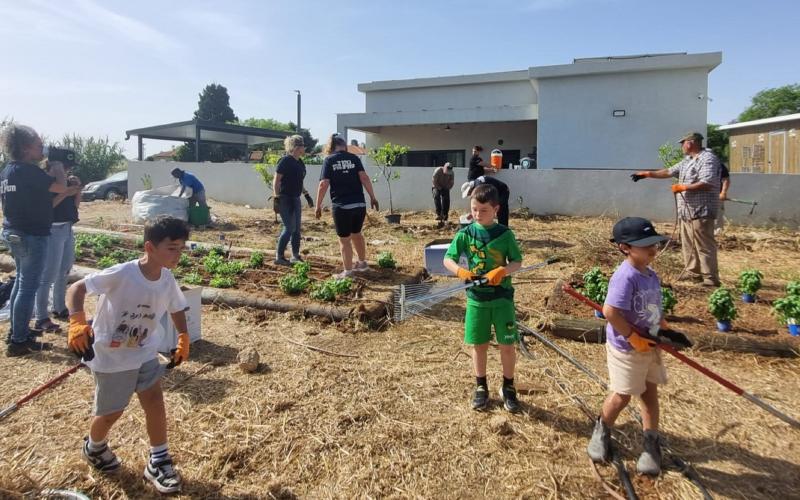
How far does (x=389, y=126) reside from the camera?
2253cm

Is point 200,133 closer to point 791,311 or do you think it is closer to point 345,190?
point 345,190

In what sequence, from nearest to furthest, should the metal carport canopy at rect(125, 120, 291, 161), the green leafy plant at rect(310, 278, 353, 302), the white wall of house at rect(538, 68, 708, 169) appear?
the green leafy plant at rect(310, 278, 353, 302)
the white wall of house at rect(538, 68, 708, 169)
the metal carport canopy at rect(125, 120, 291, 161)

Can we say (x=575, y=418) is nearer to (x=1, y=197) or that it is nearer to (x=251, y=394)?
(x=251, y=394)

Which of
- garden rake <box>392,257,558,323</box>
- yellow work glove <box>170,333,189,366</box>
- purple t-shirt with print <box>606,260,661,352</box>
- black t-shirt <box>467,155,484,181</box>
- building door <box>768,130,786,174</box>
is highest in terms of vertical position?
building door <box>768,130,786,174</box>

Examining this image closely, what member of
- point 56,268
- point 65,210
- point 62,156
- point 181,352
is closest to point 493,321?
point 181,352

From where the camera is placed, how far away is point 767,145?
66.4 feet

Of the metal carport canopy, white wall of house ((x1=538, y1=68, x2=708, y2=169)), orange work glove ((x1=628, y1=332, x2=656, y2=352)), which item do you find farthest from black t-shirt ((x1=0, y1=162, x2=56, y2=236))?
the metal carport canopy

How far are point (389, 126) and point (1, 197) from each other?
62.9ft

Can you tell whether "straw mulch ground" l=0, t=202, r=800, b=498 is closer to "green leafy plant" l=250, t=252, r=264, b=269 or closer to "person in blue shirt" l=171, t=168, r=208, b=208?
"green leafy plant" l=250, t=252, r=264, b=269

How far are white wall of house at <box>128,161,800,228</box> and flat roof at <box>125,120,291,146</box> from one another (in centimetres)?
548

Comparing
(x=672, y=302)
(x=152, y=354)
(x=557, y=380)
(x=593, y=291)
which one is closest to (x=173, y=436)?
(x=152, y=354)

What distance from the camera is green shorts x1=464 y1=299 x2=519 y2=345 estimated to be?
317 cm

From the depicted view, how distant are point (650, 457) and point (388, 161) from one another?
14.6m

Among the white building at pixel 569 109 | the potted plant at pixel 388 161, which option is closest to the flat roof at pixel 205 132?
the white building at pixel 569 109
